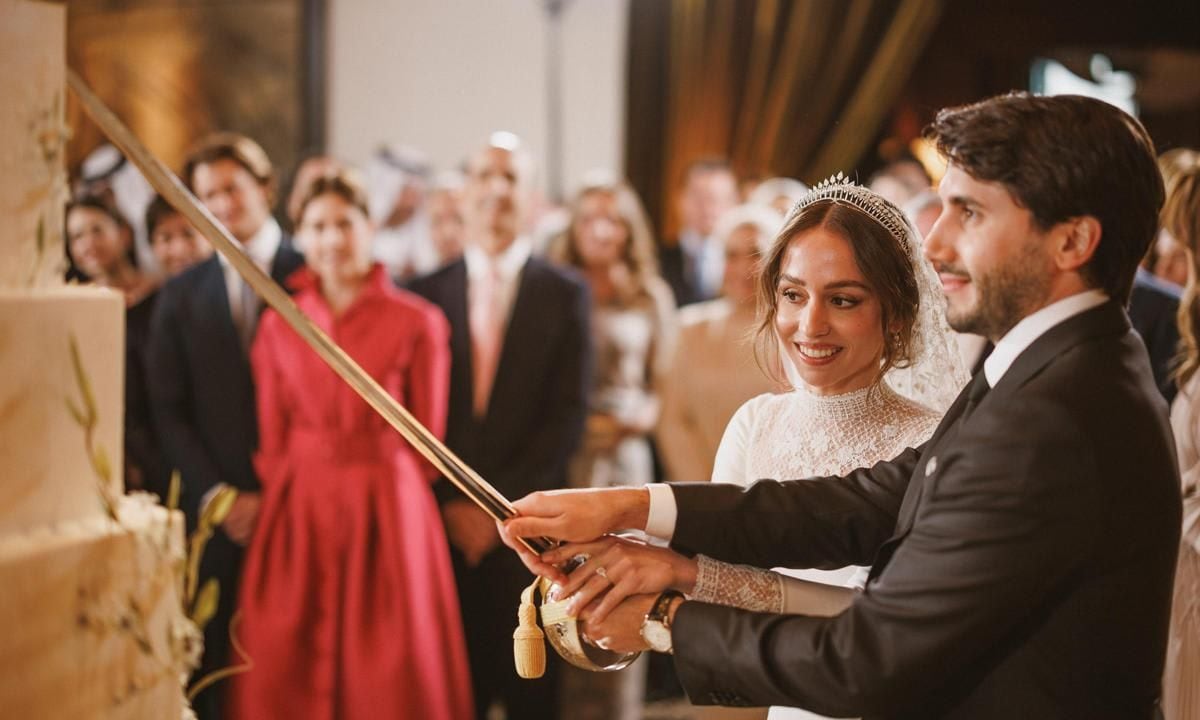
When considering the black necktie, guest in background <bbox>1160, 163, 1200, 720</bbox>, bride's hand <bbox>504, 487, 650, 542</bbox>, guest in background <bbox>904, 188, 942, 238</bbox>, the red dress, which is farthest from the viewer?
the red dress

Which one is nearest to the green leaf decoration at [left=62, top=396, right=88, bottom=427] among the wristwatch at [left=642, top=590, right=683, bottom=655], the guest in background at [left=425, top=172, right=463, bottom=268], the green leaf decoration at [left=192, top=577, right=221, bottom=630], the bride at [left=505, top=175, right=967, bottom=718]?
the green leaf decoration at [left=192, top=577, right=221, bottom=630]

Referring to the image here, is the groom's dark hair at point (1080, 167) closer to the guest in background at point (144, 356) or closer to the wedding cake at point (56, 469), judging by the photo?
the wedding cake at point (56, 469)

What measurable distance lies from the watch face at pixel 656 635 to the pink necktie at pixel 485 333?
2426 mm

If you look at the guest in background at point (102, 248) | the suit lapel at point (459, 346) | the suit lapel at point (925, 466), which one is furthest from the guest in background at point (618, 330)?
the suit lapel at point (925, 466)

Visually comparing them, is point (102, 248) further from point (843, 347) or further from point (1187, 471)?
point (1187, 471)

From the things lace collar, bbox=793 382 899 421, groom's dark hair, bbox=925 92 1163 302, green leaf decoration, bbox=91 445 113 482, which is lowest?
green leaf decoration, bbox=91 445 113 482

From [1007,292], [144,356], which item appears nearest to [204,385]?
[144,356]

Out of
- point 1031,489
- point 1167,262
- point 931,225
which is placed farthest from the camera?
point 1167,262

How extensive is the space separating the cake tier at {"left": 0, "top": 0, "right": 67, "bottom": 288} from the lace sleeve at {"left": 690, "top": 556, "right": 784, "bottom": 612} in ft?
3.43

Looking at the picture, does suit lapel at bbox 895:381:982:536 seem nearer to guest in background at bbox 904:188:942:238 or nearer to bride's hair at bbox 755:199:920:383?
bride's hair at bbox 755:199:920:383

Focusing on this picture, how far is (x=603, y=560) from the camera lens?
1.80 metres

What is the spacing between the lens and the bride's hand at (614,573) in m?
1.76

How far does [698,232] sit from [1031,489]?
5.13 meters

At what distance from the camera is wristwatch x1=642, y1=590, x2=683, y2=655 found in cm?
169
